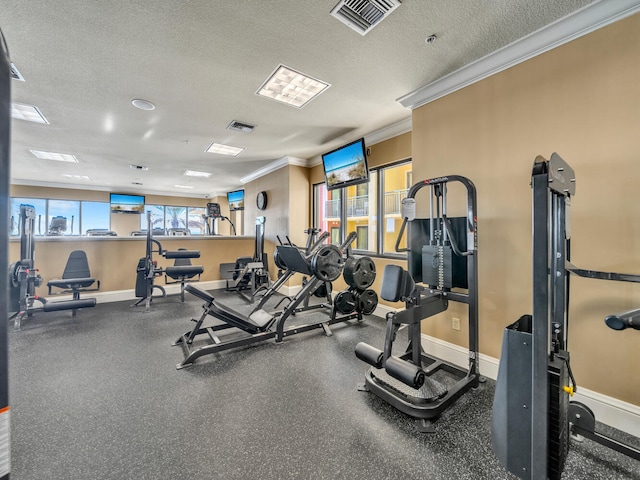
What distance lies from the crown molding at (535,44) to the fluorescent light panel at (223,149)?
11.8ft

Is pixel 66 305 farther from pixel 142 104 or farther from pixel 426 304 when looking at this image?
pixel 426 304

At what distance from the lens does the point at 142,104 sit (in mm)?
3482

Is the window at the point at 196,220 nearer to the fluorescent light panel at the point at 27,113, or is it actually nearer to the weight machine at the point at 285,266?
the fluorescent light panel at the point at 27,113

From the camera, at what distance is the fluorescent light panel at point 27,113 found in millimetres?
3537

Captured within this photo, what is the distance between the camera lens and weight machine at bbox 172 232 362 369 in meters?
2.94

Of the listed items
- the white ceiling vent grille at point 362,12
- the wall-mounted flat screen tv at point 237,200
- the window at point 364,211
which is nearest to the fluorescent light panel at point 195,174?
the wall-mounted flat screen tv at point 237,200

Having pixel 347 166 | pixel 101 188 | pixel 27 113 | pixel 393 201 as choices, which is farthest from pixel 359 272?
pixel 101 188

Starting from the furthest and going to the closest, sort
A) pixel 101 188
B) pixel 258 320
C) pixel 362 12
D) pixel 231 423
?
pixel 101 188
pixel 258 320
pixel 362 12
pixel 231 423

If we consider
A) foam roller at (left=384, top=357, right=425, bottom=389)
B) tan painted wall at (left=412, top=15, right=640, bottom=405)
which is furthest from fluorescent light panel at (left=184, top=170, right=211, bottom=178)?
foam roller at (left=384, top=357, right=425, bottom=389)

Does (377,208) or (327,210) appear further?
(327,210)

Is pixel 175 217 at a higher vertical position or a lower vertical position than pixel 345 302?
higher

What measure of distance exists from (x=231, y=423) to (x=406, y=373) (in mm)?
1259

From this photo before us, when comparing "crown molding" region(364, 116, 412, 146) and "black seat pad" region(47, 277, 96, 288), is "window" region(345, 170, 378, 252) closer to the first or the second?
"crown molding" region(364, 116, 412, 146)

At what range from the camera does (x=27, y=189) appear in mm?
8430
